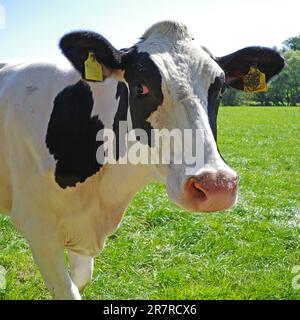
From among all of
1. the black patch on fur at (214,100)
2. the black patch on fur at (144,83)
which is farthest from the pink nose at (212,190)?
the black patch on fur at (144,83)

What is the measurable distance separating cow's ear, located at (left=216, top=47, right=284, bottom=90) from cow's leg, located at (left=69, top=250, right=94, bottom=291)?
2.04m

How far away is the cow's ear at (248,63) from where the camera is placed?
3309 mm

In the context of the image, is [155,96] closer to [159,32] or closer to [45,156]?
[159,32]

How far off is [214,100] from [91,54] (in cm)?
90

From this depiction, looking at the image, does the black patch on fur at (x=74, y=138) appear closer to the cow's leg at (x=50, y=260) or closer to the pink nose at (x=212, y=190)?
the cow's leg at (x=50, y=260)

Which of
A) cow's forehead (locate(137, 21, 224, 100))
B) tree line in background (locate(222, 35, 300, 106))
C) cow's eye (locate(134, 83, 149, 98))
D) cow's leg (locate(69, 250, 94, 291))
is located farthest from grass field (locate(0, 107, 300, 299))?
tree line in background (locate(222, 35, 300, 106))

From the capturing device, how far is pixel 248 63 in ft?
11.2

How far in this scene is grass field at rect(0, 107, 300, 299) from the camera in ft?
13.9

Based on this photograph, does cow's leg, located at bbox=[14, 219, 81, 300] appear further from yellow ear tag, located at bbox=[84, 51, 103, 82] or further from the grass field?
yellow ear tag, located at bbox=[84, 51, 103, 82]

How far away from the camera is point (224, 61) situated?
325 centimetres

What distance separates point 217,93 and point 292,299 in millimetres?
2450

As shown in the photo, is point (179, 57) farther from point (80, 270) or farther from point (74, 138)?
point (80, 270)

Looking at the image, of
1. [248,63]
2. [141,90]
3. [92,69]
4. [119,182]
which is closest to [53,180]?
[119,182]
